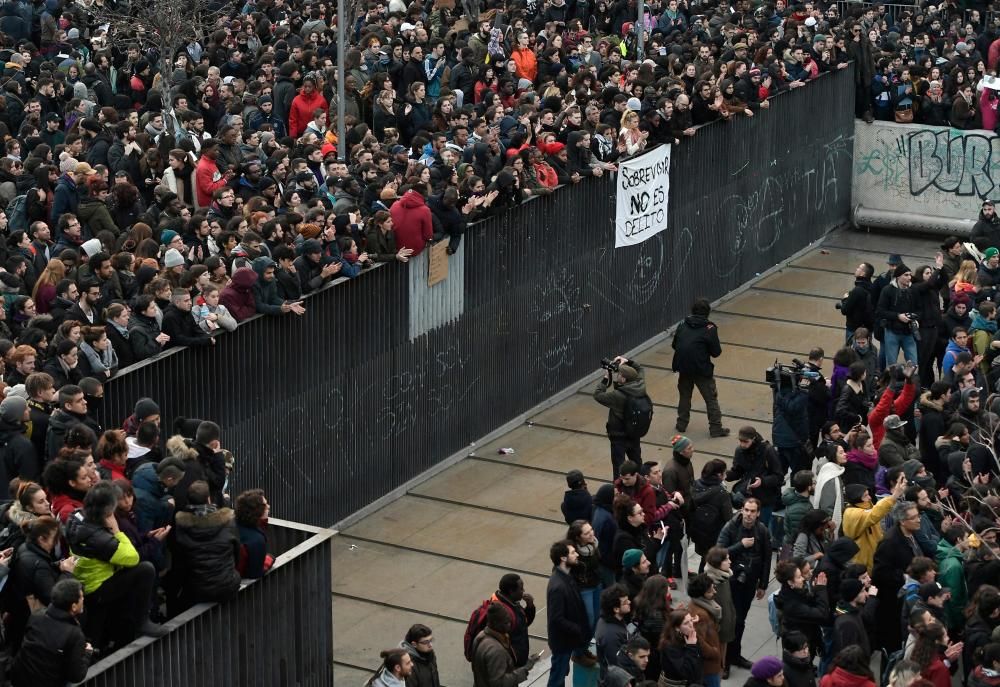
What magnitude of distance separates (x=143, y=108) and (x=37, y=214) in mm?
7279

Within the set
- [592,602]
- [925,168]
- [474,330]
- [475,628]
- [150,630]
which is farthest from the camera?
[925,168]

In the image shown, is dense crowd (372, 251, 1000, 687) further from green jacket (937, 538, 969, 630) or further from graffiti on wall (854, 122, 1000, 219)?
graffiti on wall (854, 122, 1000, 219)

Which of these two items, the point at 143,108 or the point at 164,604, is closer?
the point at 164,604

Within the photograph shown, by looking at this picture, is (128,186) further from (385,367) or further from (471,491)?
(471,491)

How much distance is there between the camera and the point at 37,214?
2014cm

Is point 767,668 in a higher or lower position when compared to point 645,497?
higher

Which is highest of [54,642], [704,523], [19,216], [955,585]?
[19,216]

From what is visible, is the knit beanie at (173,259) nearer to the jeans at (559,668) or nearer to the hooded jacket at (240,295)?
the hooded jacket at (240,295)

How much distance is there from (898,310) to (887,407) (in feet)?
9.59

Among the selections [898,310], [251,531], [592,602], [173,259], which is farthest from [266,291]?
[898,310]

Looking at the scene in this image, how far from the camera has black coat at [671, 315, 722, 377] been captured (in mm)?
20812

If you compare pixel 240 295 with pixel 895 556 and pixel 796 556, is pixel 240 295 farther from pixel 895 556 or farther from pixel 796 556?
pixel 895 556

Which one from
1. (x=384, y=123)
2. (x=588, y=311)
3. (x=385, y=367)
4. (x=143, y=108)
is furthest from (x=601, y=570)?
(x=143, y=108)

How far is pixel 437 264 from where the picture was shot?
19.9 metres
